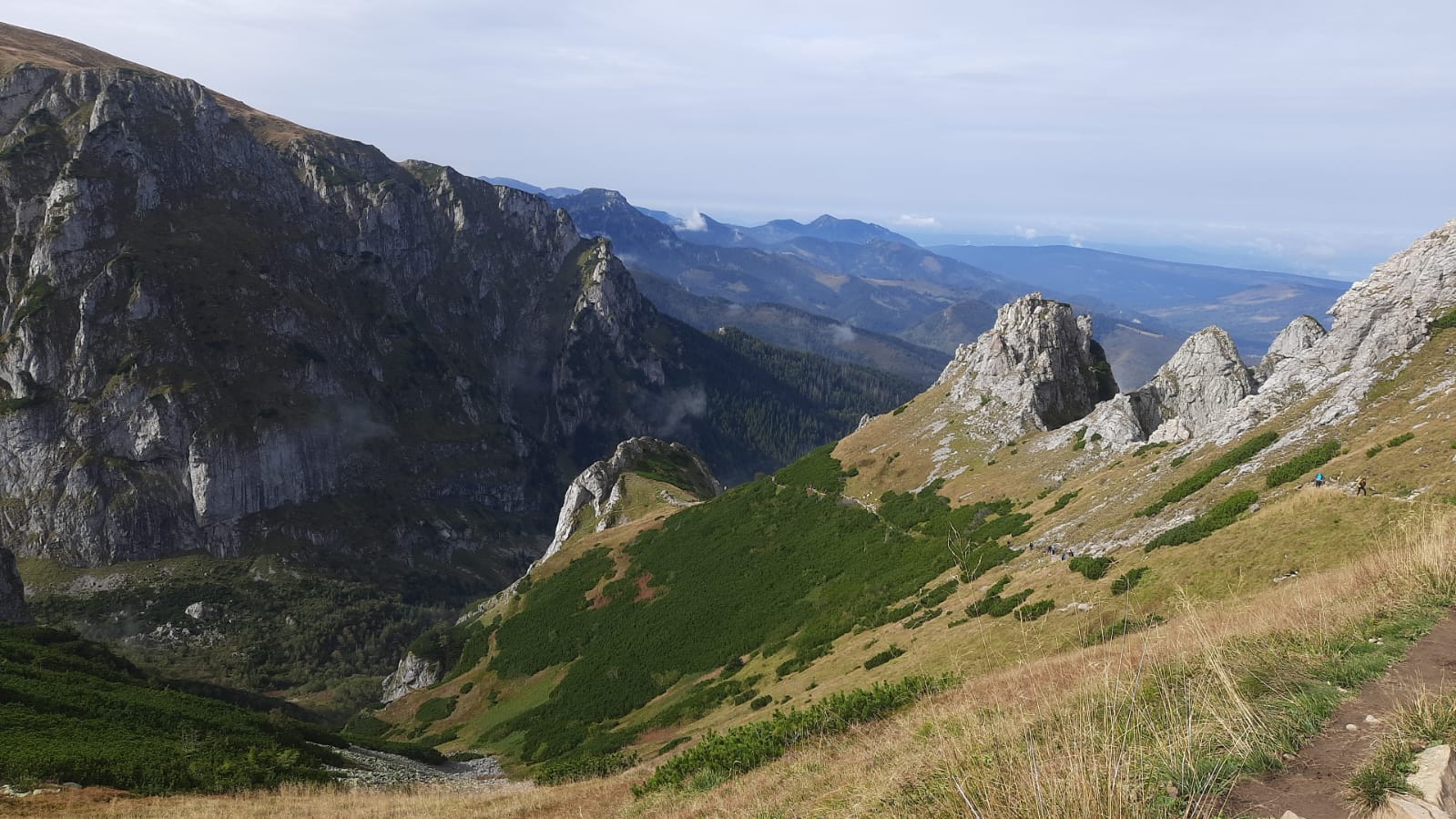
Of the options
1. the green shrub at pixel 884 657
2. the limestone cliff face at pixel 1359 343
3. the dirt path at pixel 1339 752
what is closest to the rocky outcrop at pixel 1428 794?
the dirt path at pixel 1339 752

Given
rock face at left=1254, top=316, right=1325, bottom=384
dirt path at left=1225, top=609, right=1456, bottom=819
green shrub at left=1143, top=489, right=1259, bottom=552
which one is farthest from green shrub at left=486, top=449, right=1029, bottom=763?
dirt path at left=1225, top=609, right=1456, bottom=819

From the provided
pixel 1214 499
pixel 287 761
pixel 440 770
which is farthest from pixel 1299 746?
pixel 440 770

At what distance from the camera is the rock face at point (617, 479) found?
124688 millimetres

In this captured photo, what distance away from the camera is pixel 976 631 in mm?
30562

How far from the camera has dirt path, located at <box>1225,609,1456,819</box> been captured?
721 cm

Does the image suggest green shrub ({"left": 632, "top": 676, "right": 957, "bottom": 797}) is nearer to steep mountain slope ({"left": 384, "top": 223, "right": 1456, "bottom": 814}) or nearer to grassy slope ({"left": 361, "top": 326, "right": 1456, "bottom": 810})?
steep mountain slope ({"left": 384, "top": 223, "right": 1456, "bottom": 814})

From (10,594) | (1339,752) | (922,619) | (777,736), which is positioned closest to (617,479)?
(922,619)

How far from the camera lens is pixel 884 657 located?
35.5m

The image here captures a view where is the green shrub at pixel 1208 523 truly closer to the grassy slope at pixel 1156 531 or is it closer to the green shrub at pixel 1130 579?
the grassy slope at pixel 1156 531

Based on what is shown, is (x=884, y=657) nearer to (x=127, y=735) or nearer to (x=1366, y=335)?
(x=1366, y=335)

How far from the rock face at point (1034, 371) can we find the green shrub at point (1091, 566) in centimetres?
3599

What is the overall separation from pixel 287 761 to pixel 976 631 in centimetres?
3176

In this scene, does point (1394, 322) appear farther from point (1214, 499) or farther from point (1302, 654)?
point (1302, 654)

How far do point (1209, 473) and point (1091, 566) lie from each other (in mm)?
10991
